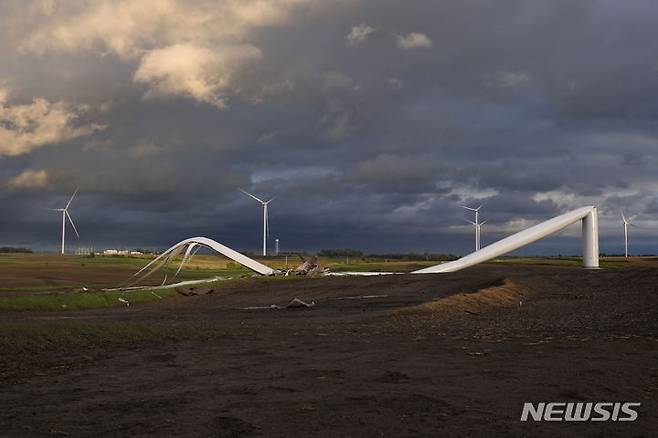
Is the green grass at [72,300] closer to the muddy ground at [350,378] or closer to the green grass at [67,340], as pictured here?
the muddy ground at [350,378]

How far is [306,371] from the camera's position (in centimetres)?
1316

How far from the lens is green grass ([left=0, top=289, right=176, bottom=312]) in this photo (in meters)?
37.9

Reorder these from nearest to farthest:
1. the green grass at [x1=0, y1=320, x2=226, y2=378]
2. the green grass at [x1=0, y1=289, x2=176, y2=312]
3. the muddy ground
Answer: the muddy ground, the green grass at [x1=0, y1=320, x2=226, y2=378], the green grass at [x1=0, y1=289, x2=176, y2=312]

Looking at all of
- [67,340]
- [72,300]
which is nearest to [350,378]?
[67,340]

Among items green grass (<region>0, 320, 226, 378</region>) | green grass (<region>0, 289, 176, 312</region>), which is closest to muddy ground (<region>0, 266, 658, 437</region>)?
green grass (<region>0, 320, 226, 378</region>)

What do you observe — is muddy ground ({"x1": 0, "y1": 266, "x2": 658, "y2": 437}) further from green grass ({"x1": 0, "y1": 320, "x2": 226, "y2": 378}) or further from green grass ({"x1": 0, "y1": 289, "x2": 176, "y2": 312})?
green grass ({"x1": 0, "y1": 289, "x2": 176, "y2": 312})

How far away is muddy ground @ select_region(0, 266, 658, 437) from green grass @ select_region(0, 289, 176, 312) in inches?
709

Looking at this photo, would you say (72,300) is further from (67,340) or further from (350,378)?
(350,378)

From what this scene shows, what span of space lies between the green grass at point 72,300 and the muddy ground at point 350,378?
18003 mm

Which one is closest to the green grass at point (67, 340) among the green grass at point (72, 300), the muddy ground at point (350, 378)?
the muddy ground at point (350, 378)

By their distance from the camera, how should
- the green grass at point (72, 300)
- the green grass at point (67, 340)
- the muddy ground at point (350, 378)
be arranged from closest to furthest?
the muddy ground at point (350, 378) < the green grass at point (67, 340) < the green grass at point (72, 300)

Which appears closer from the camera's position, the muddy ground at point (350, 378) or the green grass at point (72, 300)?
the muddy ground at point (350, 378)

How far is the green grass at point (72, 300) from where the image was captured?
3791 centimetres

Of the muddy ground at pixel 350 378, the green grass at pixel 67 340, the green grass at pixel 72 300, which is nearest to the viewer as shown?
the muddy ground at pixel 350 378
